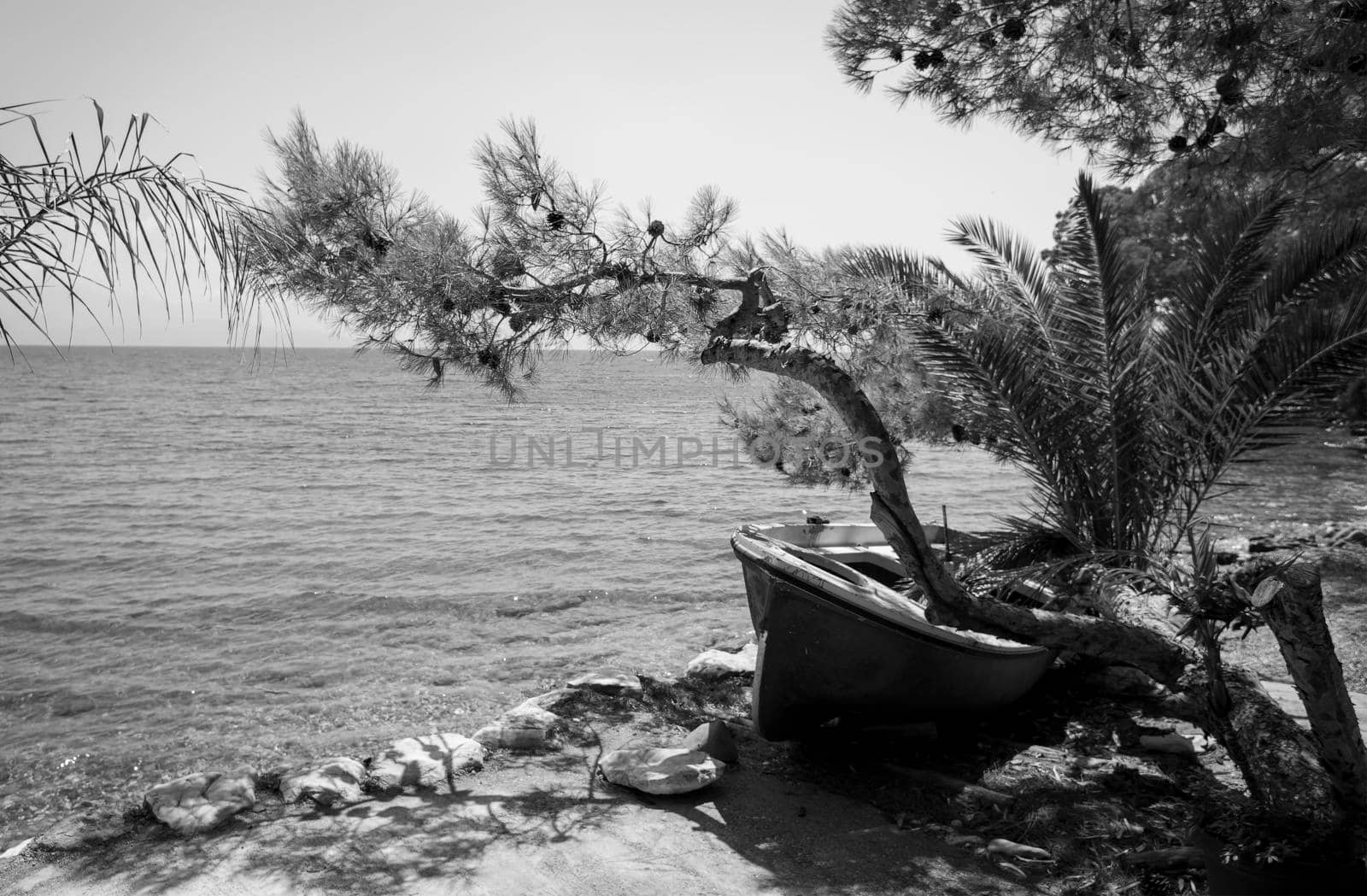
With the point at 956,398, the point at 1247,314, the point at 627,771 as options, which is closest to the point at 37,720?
the point at 627,771

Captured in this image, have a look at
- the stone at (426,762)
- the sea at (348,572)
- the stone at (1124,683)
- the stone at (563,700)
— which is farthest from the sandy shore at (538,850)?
the stone at (1124,683)

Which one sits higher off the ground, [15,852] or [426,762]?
[426,762]

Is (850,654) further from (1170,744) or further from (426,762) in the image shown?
(426,762)

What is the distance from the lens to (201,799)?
4711 mm

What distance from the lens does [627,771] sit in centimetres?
507

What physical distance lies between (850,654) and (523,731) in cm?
208

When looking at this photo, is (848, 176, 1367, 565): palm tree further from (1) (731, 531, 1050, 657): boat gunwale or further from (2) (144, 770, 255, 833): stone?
(2) (144, 770, 255, 833): stone

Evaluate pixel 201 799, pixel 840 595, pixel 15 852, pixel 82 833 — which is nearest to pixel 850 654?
pixel 840 595

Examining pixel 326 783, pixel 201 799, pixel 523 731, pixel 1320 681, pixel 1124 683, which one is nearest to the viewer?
pixel 1320 681

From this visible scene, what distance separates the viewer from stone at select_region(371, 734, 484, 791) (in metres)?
5.06

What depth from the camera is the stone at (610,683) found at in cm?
682

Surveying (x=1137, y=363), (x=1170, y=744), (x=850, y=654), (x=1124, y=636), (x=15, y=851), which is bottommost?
(x=15, y=851)

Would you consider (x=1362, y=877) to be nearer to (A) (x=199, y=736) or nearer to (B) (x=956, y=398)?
(B) (x=956, y=398)

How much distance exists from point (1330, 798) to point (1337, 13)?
159 inches
